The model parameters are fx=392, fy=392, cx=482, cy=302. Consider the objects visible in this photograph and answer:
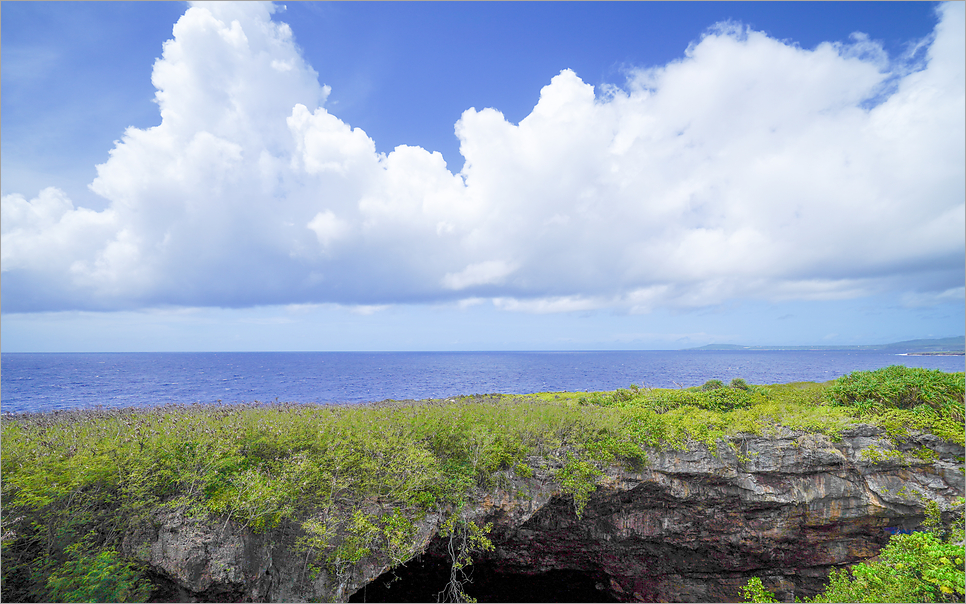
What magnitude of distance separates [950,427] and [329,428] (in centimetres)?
1633

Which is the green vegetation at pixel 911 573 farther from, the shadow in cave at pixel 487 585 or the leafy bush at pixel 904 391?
the shadow in cave at pixel 487 585

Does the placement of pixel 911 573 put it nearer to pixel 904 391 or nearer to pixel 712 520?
pixel 712 520

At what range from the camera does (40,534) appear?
6.66 meters

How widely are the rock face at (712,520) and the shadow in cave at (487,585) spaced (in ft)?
0.14

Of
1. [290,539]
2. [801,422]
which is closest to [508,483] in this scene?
[290,539]

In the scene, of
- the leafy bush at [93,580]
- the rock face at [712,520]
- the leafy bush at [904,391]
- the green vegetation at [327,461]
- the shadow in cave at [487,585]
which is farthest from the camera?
the leafy bush at [904,391]

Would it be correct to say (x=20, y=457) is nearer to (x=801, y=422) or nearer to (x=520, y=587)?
(x=520, y=587)

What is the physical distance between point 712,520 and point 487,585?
672 cm

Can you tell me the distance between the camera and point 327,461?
903 centimetres

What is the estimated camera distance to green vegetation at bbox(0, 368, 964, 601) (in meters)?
6.78

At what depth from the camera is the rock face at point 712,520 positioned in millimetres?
10227

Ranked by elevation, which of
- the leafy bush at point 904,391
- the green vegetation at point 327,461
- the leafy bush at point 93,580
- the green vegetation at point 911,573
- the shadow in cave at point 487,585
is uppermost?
the leafy bush at point 904,391

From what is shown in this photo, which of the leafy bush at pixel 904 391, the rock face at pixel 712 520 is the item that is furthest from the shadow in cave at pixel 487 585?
the leafy bush at pixel 904 391

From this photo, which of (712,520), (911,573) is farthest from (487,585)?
(911,573)
